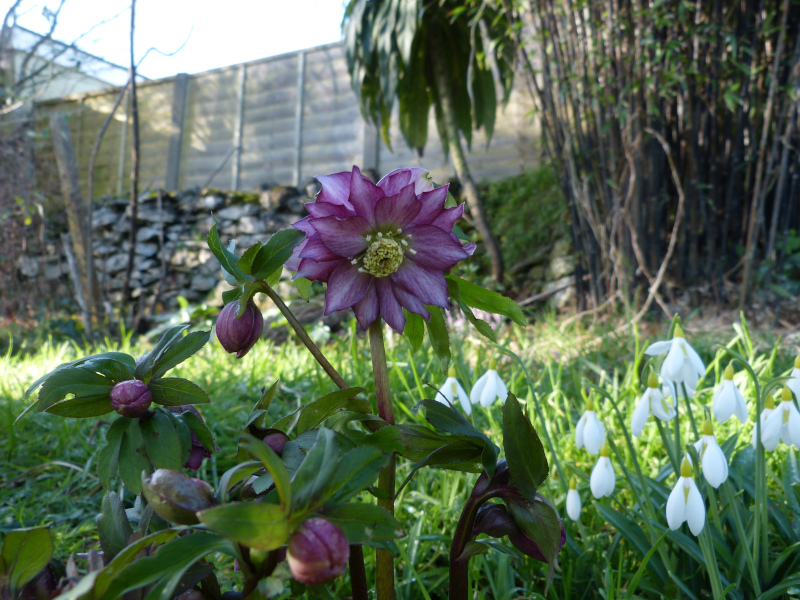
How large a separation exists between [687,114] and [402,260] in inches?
105

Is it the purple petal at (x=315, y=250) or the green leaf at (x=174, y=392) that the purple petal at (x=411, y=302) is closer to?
the purple petal at (x=315, y=250)

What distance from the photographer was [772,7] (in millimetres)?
2494

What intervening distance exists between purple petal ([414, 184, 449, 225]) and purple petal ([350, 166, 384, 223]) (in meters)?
0.03

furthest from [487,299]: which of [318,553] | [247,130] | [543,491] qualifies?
[247,130]

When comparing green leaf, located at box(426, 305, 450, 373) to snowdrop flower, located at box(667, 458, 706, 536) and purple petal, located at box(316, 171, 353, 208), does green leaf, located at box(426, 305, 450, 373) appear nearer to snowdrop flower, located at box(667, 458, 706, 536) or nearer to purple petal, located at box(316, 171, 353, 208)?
purple petal, located at box(316, 171, 353, 208)

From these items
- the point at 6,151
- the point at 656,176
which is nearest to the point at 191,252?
the point at 6,151

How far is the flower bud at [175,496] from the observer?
32 centimetres

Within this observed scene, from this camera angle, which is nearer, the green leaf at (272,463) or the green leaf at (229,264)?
the green leaf at (272,463)

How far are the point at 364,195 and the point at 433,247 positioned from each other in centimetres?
Answer: 7

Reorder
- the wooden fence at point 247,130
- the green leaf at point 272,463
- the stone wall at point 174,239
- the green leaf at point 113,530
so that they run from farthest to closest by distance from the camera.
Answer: the wooden fence at point 247,130 < the stone wall at point 174,239 < the green leaf at point 113,530 < the green leaf at point 272,463

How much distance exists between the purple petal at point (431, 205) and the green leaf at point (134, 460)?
277 mm

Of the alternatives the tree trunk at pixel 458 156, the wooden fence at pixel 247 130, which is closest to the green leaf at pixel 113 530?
the tree trunk at pixel 458 156

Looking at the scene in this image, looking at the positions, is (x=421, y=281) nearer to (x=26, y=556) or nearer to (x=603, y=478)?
(x=26, y=556)

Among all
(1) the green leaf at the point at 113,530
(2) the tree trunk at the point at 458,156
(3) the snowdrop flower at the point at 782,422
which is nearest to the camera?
(1) the green leaf at the point at 113,530
